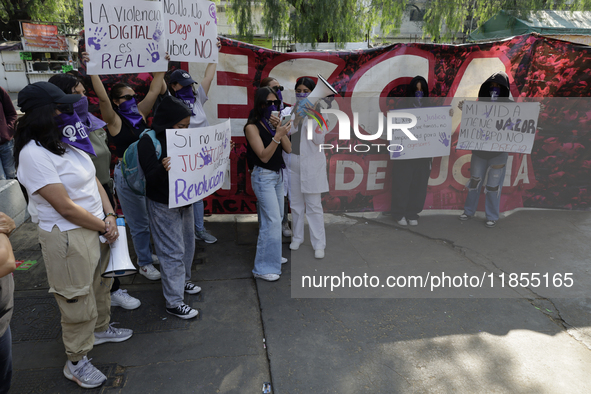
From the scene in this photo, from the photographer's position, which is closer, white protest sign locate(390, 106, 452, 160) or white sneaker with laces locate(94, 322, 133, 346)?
white sneaker with laces locate(94, 322, 133, 346)

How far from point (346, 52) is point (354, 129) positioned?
991mm

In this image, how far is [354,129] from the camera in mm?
5375

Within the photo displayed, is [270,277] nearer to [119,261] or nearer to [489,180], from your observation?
[119,261]

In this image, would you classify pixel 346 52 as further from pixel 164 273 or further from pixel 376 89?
pixel 164 273

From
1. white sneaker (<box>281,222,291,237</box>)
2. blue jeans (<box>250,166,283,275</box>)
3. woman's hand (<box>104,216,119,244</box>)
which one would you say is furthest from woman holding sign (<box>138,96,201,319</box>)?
white sneaker (<box>281,222,291,237</box>)

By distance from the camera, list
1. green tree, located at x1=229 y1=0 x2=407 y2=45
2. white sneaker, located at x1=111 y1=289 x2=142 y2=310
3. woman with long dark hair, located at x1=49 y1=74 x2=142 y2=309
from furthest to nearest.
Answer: green tree, located at x1=229 y1=0 x2=407 y2=45
white sneaker, located at x1=111 y1=289 x2=142 y2=310
woman with long dark hair, located at x1=49 y1=74 x2=142 y2=309

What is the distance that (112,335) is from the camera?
3035 millimetres

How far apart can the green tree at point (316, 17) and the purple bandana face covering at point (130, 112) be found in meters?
8.18

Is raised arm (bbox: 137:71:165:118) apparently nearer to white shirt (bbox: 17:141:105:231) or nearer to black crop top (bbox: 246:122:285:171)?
black crop top (bbox: 246:122:285:171)

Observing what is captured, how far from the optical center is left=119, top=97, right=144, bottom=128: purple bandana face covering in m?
3.59

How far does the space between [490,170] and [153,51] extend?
4.44 metres

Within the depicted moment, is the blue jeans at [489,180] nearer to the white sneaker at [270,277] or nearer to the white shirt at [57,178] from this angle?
the white sneaker at [270,277]

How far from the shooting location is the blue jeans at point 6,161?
5480 mm

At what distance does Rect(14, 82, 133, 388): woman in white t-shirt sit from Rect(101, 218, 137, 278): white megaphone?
0.18 feet
